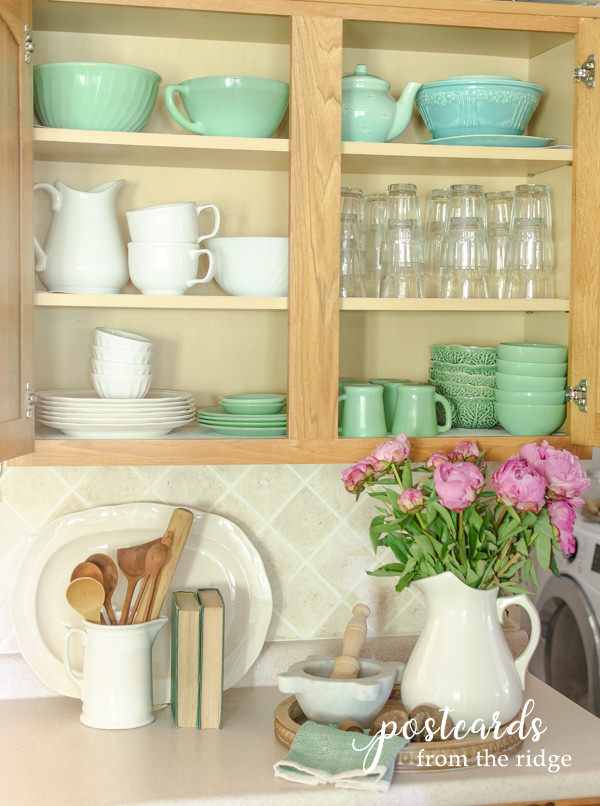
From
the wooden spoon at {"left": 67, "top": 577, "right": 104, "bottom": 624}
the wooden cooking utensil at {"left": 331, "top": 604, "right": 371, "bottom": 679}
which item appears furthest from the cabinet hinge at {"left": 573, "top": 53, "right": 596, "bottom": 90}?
the wooden spoon at {"left": 67, "top": 577, "right": 104, "bottom": 624}

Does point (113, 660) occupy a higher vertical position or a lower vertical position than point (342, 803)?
higher

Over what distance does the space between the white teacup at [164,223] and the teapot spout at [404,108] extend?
41 centimetres

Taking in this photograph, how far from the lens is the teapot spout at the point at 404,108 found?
1677 mm

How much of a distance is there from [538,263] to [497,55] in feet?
1.51

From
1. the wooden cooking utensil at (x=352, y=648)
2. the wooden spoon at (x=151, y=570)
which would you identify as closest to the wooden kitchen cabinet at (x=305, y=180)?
the wooden spoon at (x=151, y=570)

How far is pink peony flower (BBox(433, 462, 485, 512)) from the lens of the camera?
1.48 meters

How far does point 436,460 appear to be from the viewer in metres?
1.59

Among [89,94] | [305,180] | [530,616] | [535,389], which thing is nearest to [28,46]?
[89,94]

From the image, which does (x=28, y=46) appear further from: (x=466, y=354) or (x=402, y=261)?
(x=466, y=354)

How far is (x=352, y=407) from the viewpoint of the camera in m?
1.64

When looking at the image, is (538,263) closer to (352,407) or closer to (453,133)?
(453,133)

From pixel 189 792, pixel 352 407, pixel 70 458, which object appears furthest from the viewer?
pixel 352 407

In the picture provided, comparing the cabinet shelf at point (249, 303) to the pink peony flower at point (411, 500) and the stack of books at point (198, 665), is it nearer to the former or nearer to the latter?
the pink peony flower at point (411, 500)

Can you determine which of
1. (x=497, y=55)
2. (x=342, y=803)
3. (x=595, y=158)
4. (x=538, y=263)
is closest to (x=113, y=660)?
(x=342, y=803)
